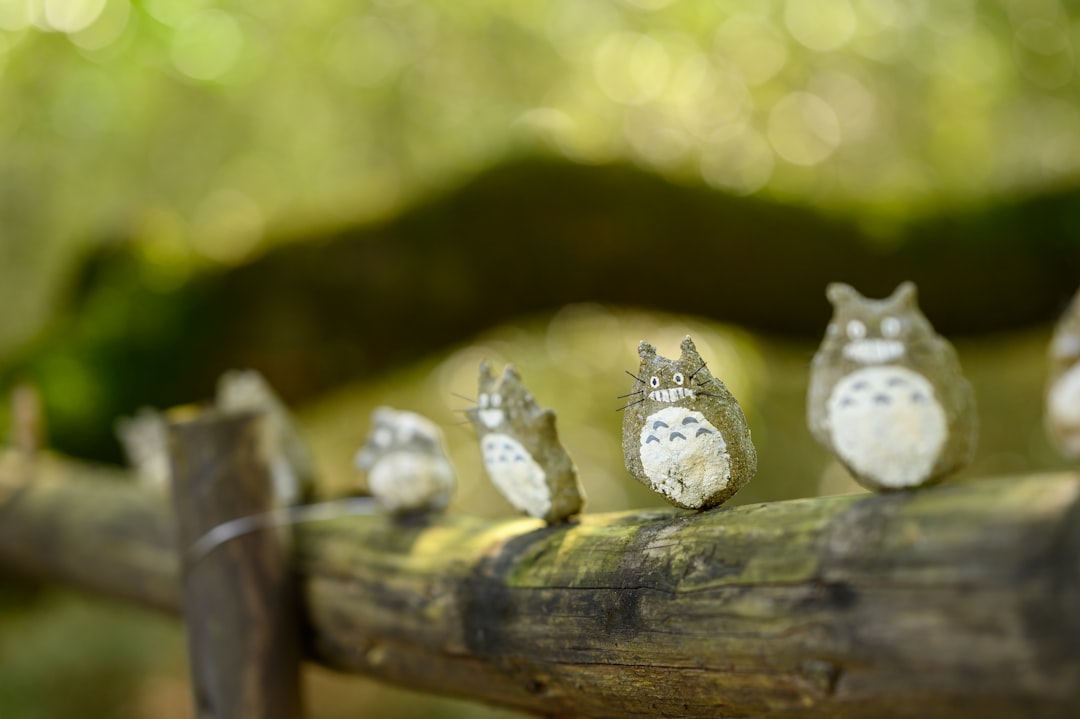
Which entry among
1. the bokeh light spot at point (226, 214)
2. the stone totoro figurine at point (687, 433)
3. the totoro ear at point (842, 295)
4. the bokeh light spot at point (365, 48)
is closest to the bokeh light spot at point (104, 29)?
the bokeh light spot at point (226, 214)

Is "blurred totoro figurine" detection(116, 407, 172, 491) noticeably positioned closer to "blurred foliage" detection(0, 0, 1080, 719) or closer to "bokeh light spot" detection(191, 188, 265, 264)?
"blurred foliage" detection(0, 0, 1080, 719)

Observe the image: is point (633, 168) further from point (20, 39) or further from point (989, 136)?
point (20, 39)

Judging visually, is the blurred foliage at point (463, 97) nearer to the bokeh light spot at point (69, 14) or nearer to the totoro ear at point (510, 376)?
the bokeh light spot at point (69, 14)

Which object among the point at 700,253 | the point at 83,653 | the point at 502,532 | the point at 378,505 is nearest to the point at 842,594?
the point at 502,532

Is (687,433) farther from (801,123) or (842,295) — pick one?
(801,123)

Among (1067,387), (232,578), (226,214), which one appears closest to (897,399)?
(1067,387)

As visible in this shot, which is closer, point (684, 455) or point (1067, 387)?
point (1067, 387)

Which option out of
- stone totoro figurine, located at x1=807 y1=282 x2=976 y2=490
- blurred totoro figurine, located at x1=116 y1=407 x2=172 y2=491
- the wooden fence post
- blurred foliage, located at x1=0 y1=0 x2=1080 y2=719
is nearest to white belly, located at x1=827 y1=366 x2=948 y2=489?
stone totoro figurine, located at x1=807 y1=282 x2=976 y2=490
